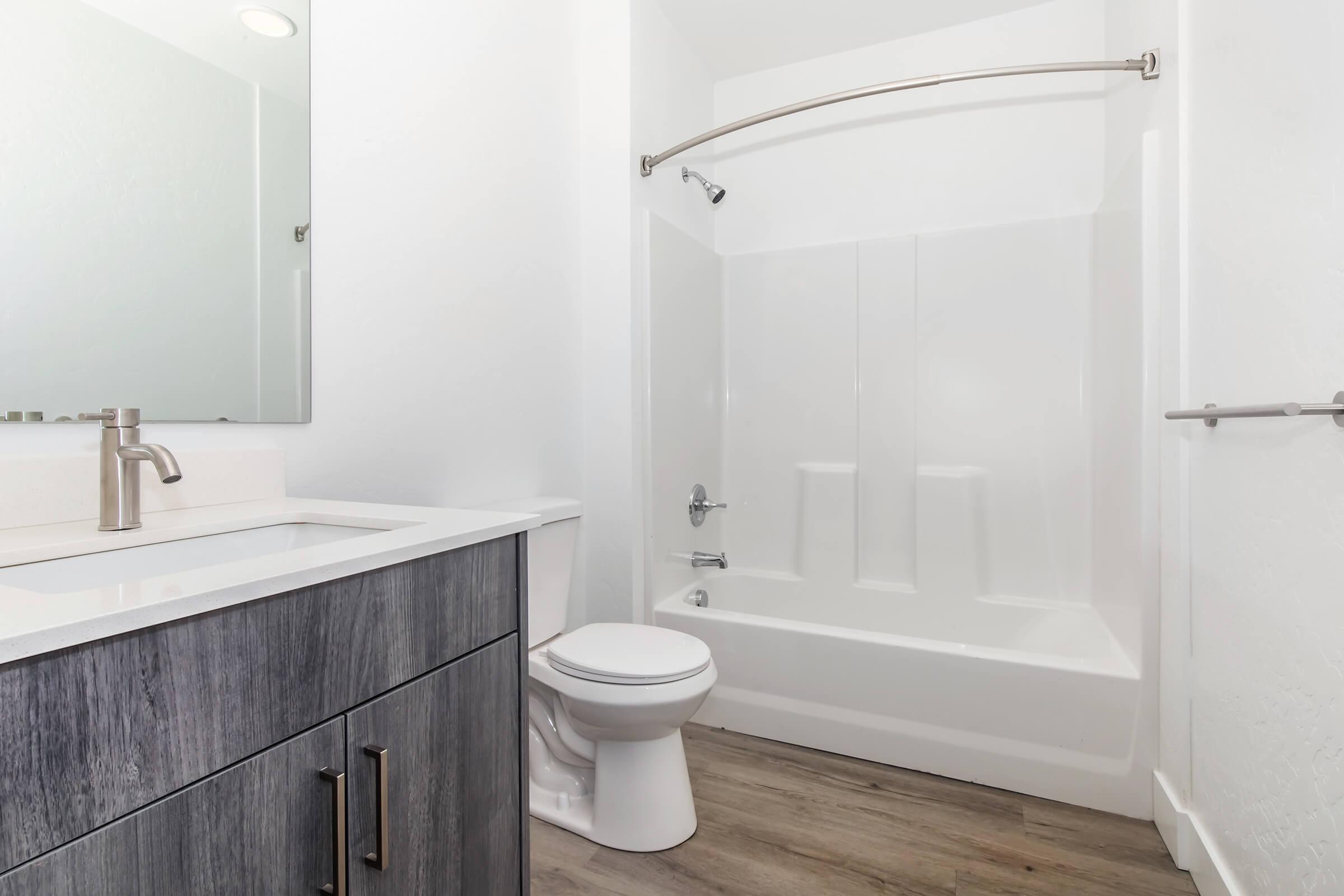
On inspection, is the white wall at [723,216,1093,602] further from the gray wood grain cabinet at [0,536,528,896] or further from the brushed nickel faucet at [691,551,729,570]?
the gray wood grain cabinet at [0,536,528,896]

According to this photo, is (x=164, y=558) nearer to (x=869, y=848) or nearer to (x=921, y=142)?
(x=869, y=848)

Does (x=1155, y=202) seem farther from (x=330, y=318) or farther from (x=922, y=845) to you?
(x=330, y=318)

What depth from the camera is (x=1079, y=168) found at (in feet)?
7.47

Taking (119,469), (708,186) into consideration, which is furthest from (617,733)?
(708,186)

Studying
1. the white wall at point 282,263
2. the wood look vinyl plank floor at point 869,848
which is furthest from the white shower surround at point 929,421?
the white wall at point 282,263

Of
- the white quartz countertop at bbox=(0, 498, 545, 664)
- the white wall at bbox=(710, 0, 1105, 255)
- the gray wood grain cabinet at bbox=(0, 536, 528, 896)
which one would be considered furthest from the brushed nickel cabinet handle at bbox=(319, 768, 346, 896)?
the white wall at bbox=(710, 0, 1105, 255)

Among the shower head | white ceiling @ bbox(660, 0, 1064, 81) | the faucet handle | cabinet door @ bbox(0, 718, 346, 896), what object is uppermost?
white ceiling @ bbox(660, 0, 1064, 81)

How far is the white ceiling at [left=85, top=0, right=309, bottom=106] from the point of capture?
107 centimetres

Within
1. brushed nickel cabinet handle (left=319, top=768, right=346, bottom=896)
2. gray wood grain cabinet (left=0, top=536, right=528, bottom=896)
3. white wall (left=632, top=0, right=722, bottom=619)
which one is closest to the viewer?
gray wood grain cabinet (left=0, top=536, right=528, bottom=896)

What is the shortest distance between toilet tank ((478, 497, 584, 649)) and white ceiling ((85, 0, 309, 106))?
992 millimetres

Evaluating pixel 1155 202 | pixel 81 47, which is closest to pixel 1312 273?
pixel 1155 202

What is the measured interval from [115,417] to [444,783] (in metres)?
0.69

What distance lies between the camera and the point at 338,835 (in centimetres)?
72

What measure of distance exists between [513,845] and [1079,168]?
8.50 feet
